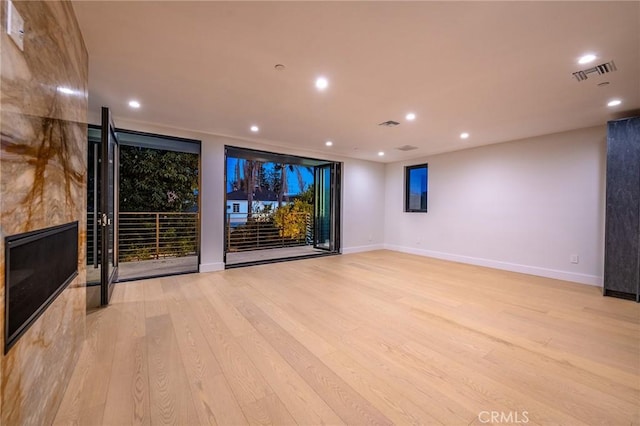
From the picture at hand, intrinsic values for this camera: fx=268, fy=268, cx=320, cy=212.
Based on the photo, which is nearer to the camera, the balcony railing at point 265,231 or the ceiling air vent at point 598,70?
the ceiling air vent at point 598,70

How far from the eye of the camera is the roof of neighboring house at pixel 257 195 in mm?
7652

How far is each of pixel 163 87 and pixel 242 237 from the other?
4571 millimetres

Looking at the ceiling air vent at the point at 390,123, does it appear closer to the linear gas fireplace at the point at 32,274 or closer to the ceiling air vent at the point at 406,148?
the ceiling air vent at the point at 406,148

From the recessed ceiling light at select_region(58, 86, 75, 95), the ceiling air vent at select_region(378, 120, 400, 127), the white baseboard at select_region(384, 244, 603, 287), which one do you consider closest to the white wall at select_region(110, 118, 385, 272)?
the white baseboard at select_region(384, 244, 603, 287)

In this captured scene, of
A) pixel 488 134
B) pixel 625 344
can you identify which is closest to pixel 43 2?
pixel 625 344

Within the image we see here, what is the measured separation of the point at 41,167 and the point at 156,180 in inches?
215

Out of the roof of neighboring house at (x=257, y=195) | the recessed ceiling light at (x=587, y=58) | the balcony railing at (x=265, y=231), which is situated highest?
the recessed ceiling light at (x=587, y=58)

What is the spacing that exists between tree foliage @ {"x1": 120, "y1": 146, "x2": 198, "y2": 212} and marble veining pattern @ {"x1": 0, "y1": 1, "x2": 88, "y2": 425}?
4.62 m

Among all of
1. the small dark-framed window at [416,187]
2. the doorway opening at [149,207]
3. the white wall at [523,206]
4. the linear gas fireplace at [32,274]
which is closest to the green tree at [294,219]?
the doorway opening at [149,207]

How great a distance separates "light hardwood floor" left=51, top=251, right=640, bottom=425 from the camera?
1508mm

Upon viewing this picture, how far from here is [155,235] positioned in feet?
18.9

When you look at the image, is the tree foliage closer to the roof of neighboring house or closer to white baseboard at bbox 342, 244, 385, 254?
the roof of neighboring house

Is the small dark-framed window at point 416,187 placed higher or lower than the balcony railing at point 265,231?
higher

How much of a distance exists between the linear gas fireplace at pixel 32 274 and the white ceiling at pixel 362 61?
149 centimetres
